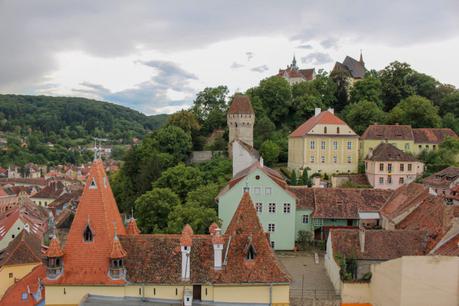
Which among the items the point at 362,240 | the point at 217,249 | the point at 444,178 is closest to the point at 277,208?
the point at 362,240

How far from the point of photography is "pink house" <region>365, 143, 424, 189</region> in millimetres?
56031

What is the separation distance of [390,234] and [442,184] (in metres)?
22.7

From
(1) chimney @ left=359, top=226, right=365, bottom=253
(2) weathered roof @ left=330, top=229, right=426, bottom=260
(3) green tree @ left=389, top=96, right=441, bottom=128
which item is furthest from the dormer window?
(3) green tree @ left=389, top=96, right=441, bottom=128

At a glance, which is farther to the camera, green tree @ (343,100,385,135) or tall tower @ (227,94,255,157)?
green tree @ (343,100,385,135)

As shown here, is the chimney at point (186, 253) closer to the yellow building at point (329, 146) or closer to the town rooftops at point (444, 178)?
the yellow building at point (329, 146)

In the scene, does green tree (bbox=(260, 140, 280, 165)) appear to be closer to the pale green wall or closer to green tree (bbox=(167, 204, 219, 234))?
the pale green wall

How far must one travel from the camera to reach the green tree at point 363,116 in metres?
70.2

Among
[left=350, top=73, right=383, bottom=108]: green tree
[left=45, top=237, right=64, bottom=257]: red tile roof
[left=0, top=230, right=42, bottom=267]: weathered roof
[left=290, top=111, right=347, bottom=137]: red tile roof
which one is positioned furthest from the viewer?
[left=350, top=73, right=383, bottom=108]: green tree

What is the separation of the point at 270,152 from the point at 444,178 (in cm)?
2366

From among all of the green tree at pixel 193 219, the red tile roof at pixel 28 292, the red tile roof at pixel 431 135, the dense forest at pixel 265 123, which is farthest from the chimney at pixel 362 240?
the red tile roof at pixel 431 135

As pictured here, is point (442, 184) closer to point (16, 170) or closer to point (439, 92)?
point (439, 92)

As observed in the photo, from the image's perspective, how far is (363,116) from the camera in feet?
232

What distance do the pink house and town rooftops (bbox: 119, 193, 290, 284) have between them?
36.1 m

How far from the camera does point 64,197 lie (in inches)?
3644
